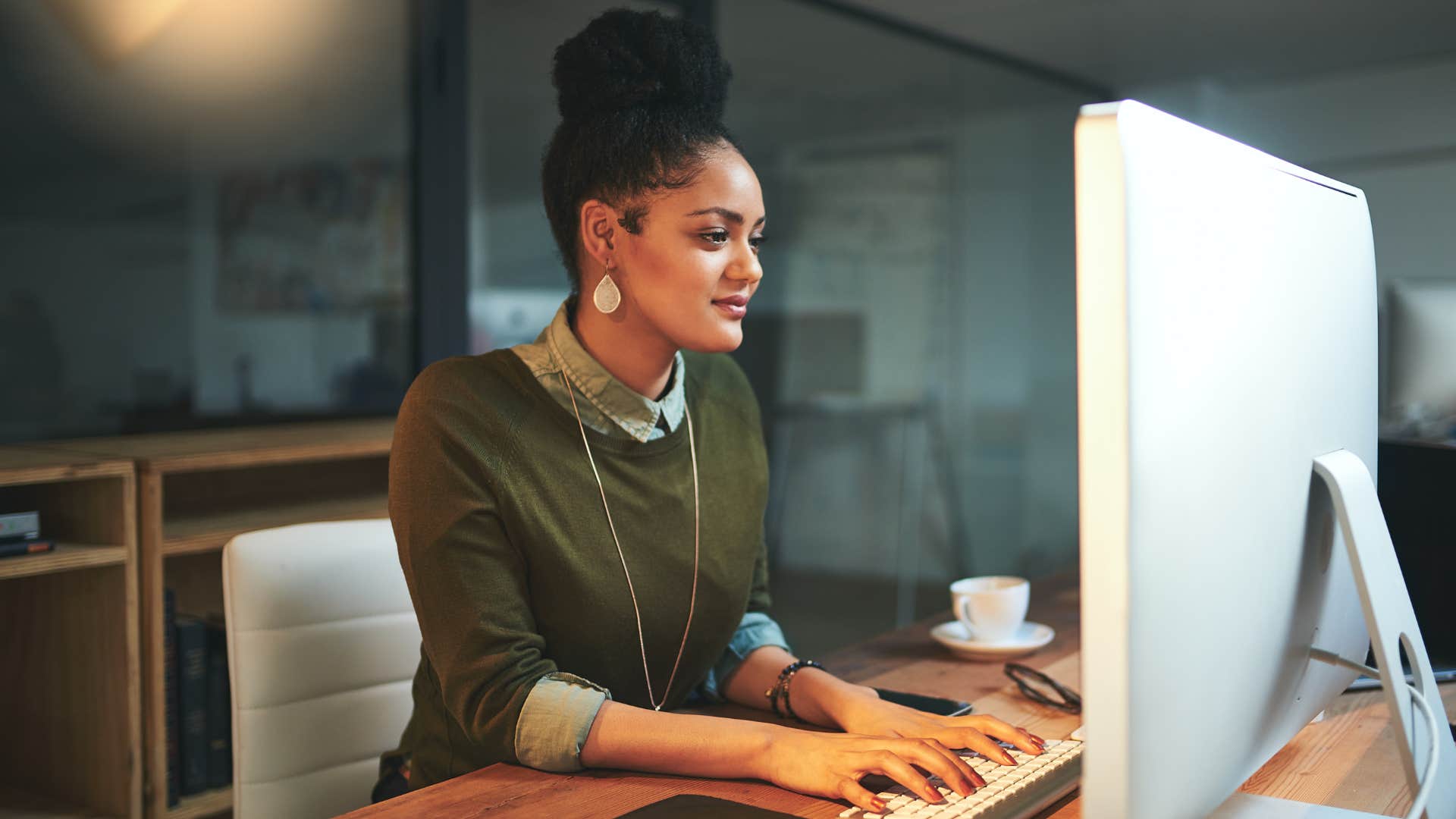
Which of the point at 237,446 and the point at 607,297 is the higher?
the point at 607,297

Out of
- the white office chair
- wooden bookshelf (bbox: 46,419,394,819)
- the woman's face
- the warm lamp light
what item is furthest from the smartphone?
the warm lamp light

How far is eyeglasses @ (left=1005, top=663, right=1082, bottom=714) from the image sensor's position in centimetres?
123

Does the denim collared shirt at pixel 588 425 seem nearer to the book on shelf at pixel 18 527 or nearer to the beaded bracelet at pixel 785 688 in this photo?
A: the beaded bracelet at pixel 785 688

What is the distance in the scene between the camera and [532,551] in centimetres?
121

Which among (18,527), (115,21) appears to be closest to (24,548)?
(18,527)

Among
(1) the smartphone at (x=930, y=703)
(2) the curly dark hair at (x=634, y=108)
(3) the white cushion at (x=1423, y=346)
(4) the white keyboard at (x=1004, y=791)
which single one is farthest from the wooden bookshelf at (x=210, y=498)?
(3) the white cushion at (x=1423, y=346)

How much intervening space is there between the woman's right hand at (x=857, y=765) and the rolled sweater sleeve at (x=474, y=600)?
0.20m

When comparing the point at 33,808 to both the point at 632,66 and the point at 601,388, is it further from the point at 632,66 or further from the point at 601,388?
the point at 632,66

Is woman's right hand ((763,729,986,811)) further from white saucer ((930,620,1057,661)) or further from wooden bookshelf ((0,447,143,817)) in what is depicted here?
wooden bookshelf ((0,447,143,817))

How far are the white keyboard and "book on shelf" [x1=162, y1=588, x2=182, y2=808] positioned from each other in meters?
1.57

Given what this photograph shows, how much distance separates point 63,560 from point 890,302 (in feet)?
8.81

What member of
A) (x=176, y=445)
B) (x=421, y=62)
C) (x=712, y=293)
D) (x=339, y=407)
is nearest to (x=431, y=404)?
(x=712, y=293)

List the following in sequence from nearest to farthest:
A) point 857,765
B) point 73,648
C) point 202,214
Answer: point 857,765 < point 73,648 < point 202,214

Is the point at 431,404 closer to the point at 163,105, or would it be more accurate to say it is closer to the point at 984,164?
the point at 163,105
